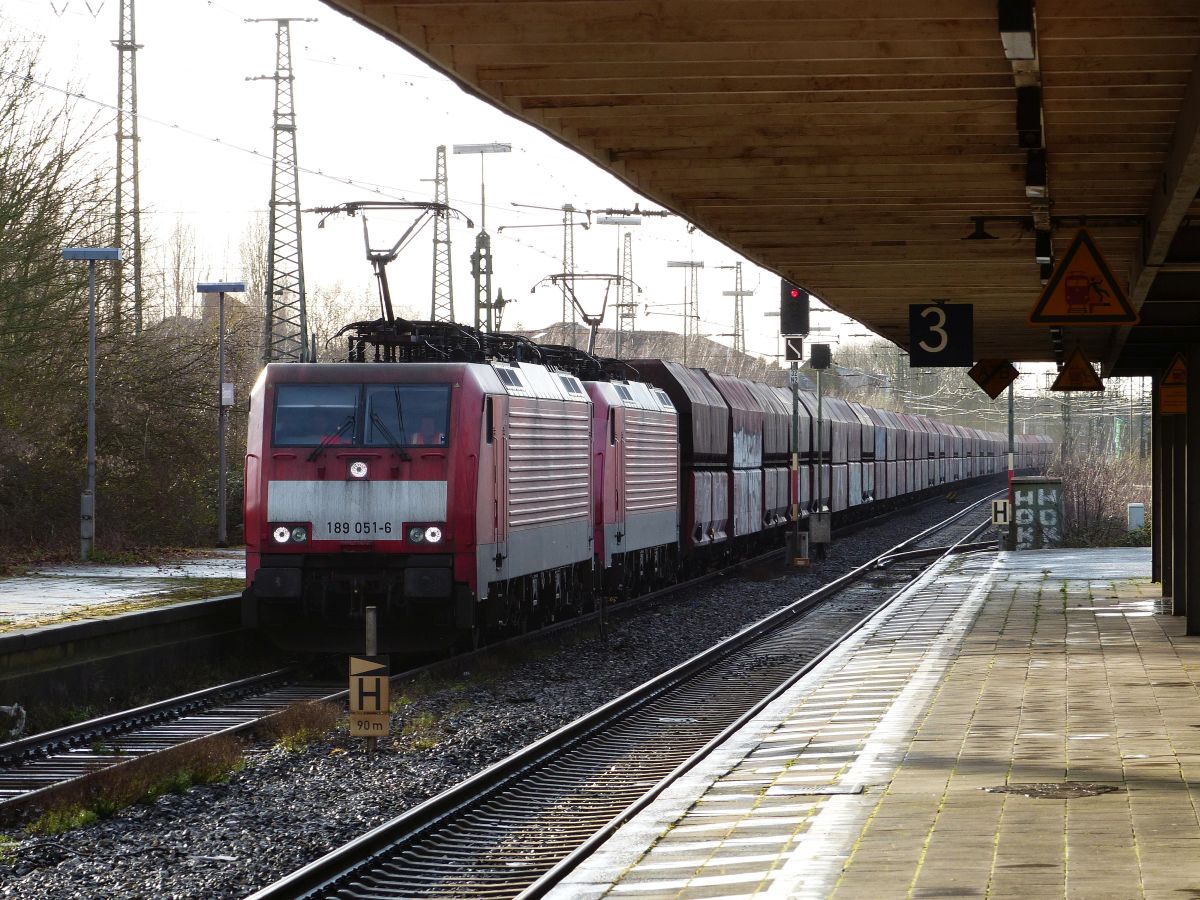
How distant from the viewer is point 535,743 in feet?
38.3

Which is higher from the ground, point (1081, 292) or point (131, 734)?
point (1081, 292)

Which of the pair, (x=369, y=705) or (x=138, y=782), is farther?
(x=369, y=705)

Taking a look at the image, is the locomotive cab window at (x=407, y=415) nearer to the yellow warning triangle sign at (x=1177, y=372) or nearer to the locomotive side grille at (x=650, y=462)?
the locomotive side grille at (x=650, y=462)

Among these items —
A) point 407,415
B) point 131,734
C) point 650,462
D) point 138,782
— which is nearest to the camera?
point 138,782

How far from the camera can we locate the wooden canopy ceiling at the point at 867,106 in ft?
20.6

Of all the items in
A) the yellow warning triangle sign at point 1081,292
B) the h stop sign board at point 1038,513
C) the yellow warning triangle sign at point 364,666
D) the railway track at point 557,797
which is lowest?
the railway track at point 557,797

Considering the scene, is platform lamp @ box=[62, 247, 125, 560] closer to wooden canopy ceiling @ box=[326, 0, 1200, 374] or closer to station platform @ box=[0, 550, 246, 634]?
station platform @ box=[0, 550, 246, 634]

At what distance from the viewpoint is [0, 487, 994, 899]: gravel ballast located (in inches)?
324

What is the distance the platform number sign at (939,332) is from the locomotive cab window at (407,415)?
450 cm

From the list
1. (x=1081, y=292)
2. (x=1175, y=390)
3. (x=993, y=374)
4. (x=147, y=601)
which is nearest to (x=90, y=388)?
(x=147, y=601)

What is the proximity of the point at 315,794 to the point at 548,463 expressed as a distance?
8.16 meters

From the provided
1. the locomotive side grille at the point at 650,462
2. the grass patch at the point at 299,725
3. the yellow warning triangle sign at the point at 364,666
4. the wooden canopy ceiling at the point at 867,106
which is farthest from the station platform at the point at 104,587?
the wooden canopy ceiling at the point at 867,106

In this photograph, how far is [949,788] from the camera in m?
8.34

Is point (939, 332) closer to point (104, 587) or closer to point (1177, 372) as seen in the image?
point (1177, 372)
